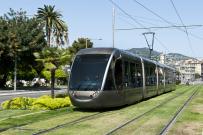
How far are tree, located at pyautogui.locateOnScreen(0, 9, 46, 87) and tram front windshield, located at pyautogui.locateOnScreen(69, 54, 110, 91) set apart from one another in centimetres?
3765

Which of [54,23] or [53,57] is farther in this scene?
[54,23]

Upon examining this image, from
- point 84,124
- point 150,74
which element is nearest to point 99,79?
point 84,124

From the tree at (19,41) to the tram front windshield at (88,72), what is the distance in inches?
1482

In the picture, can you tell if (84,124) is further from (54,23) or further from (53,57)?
(54,23)

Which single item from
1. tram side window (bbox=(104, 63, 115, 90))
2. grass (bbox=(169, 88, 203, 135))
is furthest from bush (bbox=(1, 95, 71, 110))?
grass (bbox=(169, 88, 203, 135))

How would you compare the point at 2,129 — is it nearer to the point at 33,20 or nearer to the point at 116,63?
the point at 116,63

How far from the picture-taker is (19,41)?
59.8m

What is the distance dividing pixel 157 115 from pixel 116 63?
3417mm

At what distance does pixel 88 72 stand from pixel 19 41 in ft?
131

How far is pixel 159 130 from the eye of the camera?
48.0 feet

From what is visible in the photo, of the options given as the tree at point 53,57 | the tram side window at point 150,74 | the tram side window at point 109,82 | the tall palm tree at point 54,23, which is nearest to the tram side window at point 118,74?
the tram side window at point 109,82

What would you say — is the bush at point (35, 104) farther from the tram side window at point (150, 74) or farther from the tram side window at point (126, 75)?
the tram side window at point (150, 74)

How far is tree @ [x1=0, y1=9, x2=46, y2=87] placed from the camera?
58625 millimetres

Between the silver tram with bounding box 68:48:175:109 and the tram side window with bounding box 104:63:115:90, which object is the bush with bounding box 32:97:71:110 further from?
the tram side window with bounding box 104:63:115:90
